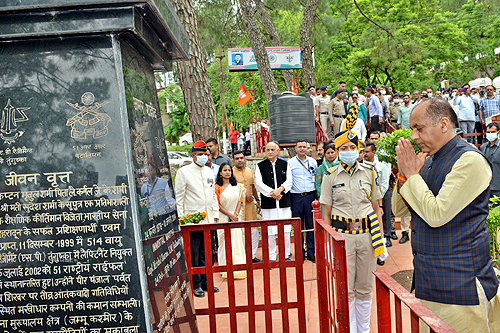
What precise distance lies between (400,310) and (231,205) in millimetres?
4688

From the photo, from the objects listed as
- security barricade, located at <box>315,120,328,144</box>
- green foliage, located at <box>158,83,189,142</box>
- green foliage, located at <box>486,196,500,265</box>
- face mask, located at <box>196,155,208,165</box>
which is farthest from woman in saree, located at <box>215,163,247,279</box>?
green foliage, located at <box>158,83,189,142</box>

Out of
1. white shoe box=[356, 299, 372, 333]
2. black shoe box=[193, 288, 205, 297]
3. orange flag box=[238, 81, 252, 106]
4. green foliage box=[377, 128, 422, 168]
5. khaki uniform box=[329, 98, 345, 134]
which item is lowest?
black shoe box=[193, 288, 205, 297]

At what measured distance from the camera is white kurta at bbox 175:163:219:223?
5.59m

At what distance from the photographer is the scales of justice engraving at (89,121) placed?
5.67ft

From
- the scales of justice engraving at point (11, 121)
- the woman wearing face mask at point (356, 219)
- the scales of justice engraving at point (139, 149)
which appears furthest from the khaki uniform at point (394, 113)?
the scales of justice engraving at point (11, 121)

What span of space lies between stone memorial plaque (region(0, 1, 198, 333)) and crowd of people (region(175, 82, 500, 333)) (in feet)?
5.14

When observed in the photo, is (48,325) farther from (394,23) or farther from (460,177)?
(394,23)

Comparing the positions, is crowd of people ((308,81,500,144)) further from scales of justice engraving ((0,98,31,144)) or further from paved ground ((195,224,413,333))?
scales of justice engraving ((0,98,31,144))

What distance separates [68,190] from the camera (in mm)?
1720

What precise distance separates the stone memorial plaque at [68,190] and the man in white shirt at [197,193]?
375 centimetres

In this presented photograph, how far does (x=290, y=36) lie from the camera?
27.1m

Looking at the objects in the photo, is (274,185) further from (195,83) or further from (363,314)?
(363,314)

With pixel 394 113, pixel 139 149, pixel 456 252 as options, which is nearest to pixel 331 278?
pixel 456 252

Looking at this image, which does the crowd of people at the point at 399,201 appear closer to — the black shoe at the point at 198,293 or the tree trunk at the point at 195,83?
the black shoe at the point at 198,293
